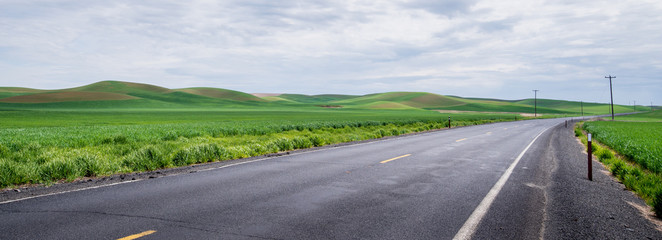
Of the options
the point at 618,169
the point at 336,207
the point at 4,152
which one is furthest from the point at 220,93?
the point at 336,207

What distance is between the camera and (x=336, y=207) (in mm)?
6062

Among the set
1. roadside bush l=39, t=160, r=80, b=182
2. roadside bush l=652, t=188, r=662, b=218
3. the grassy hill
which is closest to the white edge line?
roadside bush l=652, t=188, r=662, b=218

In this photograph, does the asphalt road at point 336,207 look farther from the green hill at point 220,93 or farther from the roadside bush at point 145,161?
the green hill at point 220,93

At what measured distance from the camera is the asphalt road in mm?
4875

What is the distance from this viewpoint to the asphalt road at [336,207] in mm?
4875

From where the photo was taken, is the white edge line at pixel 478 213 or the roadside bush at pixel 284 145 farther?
the roadside bush at pixel 284 145

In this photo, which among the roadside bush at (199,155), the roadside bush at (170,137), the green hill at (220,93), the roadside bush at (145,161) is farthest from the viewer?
the green hill at (220,93)

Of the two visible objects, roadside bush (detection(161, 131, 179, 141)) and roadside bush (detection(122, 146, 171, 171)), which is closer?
roadside bush (detection(122, 146, 171, 171))

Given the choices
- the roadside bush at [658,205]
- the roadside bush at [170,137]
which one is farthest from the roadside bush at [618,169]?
the roadside bush at [170,137]

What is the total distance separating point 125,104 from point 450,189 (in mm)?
105236

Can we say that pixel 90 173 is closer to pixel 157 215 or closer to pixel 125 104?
pixel 157 215

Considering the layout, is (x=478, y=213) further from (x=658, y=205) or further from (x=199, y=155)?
(x=199, y=155)

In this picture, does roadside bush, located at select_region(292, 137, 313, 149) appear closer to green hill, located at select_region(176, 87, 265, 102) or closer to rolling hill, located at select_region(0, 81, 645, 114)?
rolling hill, located at select_region(0, 81, 645, 114)

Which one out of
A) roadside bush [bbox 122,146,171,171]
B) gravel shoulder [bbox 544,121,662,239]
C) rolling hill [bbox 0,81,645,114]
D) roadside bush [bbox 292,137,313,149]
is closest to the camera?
gravel shoulder [bbox 544,121,662,239]
